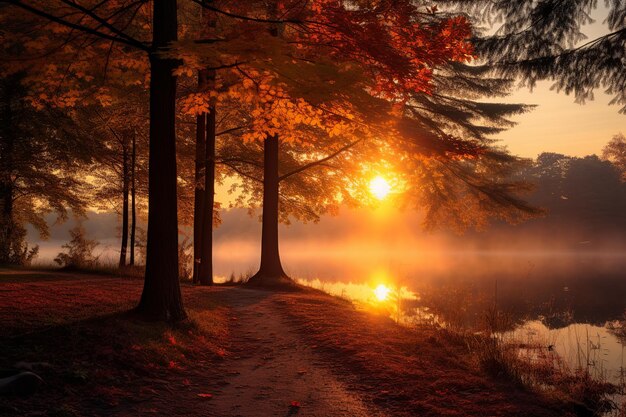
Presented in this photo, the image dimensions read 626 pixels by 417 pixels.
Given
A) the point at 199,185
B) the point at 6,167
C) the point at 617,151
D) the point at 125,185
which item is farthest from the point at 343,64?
the point at 617,151

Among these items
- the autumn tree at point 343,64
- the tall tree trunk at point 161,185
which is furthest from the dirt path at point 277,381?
the autumn tree at point 343,64

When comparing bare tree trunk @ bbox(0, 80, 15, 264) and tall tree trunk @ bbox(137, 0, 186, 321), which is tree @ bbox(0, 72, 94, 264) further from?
tall tree trunk @ bbox(137, 0, 186, 321)

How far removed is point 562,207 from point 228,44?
70.3 m

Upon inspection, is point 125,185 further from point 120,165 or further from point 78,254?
point 78,254

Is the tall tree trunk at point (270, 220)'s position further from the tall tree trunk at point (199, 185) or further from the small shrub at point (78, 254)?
the small shrub at point (78, 254)

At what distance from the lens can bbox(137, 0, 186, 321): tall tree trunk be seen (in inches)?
299

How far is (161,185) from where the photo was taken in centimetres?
759

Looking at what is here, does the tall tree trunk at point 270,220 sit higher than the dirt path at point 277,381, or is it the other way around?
the tall tree trunk at point 270,220

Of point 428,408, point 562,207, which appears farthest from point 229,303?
point 562,207

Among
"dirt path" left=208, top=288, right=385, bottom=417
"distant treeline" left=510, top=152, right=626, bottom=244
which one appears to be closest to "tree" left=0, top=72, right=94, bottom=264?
"dirt path" left=208, top=288, right=385, bottom=417

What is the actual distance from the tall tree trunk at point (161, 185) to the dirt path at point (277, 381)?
4.99ft

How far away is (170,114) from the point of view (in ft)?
25.4

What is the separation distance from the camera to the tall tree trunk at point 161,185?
24.9 feet

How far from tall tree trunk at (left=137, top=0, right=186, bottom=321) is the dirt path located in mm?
1520
